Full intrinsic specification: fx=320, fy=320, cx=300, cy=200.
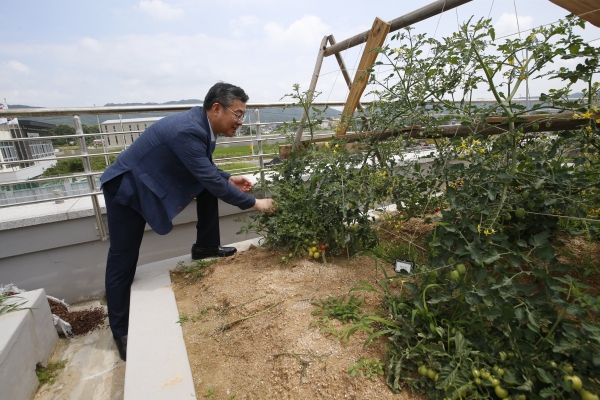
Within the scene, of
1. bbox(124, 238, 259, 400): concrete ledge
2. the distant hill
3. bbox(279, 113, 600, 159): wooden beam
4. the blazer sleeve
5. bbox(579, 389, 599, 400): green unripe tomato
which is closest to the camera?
bbox(579, 389, 599, 400): green unripe tomato

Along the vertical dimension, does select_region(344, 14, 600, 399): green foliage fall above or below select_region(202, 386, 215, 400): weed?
above

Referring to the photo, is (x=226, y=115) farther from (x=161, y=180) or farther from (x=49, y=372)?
(x=49, y=372)

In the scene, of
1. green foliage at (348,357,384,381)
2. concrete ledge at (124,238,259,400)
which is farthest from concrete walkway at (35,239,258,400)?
green foliage at (348,357,384,381)

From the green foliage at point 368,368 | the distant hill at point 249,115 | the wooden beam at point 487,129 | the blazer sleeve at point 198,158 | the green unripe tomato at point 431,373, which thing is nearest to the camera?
the green unripe tomato at point 431,373

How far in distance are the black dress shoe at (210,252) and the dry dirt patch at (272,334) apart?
35 cm

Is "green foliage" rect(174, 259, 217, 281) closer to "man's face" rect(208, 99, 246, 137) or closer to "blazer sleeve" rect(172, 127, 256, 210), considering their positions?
"blazer sleeve" rect(172, 127, 256, 210)

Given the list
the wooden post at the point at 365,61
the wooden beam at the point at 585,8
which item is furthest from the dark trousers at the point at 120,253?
the wooden beam at the point at 585,8

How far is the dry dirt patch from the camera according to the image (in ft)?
4.00

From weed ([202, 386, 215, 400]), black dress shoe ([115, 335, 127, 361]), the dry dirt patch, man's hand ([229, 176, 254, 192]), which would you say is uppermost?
man's hand ([229, 176, 254, 192])

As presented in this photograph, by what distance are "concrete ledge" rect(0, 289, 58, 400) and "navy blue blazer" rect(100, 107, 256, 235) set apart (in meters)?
0.95

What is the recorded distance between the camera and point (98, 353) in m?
2.40

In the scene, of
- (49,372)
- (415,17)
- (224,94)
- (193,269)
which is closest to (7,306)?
(49,372)

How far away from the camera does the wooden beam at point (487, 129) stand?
1460mm

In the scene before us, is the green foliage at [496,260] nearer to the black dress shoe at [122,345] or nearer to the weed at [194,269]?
the weed at [194,269]
